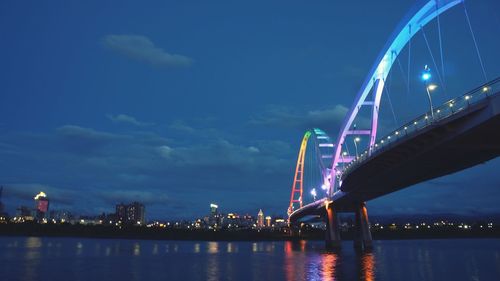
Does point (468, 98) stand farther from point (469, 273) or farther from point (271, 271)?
point (271, 271)

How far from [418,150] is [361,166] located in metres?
11.1

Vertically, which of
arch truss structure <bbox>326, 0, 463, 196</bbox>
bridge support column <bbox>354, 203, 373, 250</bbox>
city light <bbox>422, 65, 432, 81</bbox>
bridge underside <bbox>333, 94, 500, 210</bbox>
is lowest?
bridge support column <bbox>354, 203, 373, 250</bbox>

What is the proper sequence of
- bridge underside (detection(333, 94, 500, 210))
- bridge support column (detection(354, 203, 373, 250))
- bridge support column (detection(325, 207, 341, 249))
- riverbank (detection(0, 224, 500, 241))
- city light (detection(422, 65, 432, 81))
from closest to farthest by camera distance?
bridge underside (detection(333, 94, 500, 210))
city light (detection(422, 65, 432, 81))
bridge support column (detection(354, 203, 373, 250))
bridge support column (detection(325, 207, 341, 249))
riverbank (detection(0, 224, 500, 241))

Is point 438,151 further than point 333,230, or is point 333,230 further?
point 333,230

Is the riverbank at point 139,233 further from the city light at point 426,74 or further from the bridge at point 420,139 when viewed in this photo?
the city light at point 426,74

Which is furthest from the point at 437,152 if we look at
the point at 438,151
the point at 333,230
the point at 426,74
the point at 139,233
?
the point at 139,233

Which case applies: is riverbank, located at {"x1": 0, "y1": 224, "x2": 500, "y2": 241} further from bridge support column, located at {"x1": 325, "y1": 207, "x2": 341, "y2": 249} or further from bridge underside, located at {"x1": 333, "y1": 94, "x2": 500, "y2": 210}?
bridge underside, located at {"x1": 333, "y1": 94, "x2": 500, "y2": 210}

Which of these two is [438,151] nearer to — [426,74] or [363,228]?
[426,74]

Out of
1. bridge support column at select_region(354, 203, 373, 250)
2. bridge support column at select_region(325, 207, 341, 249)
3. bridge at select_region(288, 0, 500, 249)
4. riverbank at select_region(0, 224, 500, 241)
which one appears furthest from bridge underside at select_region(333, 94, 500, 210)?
riverbank at select_region(0, 224, 500, 241)

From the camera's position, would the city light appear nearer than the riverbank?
Yes

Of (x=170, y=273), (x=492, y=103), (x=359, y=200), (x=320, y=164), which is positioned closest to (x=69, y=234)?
(x=320, y=164)

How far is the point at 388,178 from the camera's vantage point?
53.7 m

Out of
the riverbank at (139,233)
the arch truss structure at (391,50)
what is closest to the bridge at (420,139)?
the arch truss structure at (391,50)

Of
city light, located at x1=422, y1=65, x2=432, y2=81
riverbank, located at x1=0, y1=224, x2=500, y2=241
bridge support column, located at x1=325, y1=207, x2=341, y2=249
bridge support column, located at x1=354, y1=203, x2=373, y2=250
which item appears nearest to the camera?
city light, located at x1=422, y1=65, x2=432, y2=81
